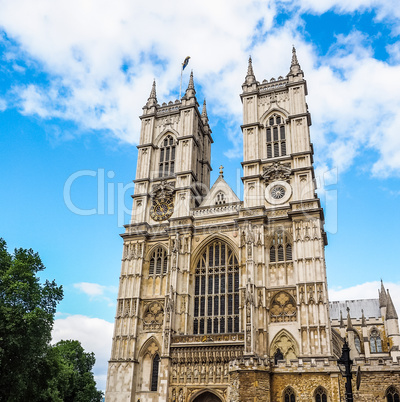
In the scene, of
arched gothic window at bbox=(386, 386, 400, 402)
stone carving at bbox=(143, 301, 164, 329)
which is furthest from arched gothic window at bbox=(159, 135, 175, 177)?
arched gothic window at bbox=(386, 386, 400, 402)

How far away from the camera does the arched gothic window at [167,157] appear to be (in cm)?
4012

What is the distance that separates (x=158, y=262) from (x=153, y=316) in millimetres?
4552

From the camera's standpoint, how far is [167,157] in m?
41.0

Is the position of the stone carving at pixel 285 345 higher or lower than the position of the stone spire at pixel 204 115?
lower

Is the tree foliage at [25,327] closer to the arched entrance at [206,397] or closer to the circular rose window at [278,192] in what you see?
the arched entrance at [206,397]

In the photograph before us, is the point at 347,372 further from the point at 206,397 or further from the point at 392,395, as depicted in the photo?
the point at 206,397

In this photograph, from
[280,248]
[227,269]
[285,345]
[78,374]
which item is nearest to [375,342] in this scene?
[280,248]

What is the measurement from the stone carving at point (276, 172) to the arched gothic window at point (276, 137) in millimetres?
1342

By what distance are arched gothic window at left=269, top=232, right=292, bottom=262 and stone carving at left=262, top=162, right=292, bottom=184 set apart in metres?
5.02

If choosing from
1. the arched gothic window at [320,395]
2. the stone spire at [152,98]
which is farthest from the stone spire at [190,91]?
the arched gothic window at [320,395]

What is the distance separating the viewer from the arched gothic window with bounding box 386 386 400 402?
72.0ft

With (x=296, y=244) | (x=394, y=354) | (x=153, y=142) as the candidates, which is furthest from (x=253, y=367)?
(x=394, y=354)

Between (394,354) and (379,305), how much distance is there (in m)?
12.1

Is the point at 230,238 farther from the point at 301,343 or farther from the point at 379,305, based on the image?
the point at 379,305
